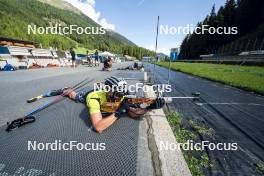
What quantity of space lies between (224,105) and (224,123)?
183 cm

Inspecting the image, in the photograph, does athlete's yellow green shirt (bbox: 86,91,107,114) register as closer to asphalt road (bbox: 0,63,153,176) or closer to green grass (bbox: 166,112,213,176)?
asphalt road (bbox: 0,63,153,176)

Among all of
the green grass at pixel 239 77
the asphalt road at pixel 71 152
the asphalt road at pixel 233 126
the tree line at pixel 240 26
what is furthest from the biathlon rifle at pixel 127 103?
the tree line at pixel 240 26

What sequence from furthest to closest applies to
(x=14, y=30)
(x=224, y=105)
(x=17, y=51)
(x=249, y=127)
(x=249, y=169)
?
(x=14, y=30), (x=17, y=51), (x=224, y=105), (x=249, y=127), (x=249, y=169)

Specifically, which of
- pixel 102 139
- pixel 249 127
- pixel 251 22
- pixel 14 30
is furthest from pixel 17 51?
pixel 14 30

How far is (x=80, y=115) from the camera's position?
15.0 feet

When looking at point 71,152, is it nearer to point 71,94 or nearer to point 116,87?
point 116,87

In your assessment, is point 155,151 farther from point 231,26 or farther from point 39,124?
point 231,26

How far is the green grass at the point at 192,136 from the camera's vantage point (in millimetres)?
2688

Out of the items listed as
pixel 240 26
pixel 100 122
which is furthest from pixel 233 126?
pixel 240 26

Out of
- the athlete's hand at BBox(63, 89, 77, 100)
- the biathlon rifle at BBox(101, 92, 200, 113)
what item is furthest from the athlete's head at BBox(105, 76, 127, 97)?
the athlete's hand at BBox(63, 89, 77, 100)

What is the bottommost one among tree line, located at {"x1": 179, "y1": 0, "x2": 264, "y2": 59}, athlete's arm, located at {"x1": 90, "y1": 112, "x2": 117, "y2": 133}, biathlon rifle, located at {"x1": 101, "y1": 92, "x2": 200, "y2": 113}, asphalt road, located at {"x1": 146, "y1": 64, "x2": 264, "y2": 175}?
asphalt road, located at {"x1": 146, "y1": 64, "x2": 264, "y2": 175}

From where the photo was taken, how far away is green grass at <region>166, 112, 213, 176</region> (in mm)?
2688

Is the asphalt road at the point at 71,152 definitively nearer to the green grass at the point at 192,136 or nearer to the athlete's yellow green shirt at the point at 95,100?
the athlete's yellow green shirt at the point at 95,100

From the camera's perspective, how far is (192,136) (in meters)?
Answer: 3.71
